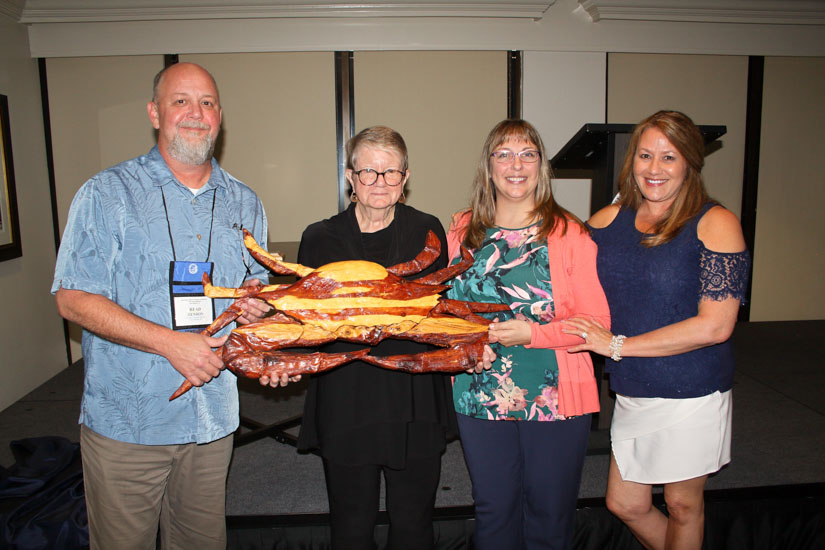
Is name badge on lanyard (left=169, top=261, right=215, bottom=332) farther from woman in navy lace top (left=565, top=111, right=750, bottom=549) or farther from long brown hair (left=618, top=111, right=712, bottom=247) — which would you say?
long brown hair (left=618, top=111, right=712, bottom=247)

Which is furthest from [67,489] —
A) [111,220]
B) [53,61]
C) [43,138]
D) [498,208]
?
[53,61]

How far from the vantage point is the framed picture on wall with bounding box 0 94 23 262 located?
3.76m

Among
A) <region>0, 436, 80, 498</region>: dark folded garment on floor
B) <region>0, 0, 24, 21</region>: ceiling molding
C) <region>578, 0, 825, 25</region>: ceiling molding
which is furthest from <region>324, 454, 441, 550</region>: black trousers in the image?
<region>0, 0, 24, 21</region>: ceiling molding

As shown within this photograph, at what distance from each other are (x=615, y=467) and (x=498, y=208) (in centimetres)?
107

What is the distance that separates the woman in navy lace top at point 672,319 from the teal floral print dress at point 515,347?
15 cm

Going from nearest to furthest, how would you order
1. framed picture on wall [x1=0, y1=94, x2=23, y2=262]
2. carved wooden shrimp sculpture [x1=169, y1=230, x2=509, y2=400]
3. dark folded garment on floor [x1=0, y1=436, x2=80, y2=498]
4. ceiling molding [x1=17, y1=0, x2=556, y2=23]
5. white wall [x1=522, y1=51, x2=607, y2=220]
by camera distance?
carved wooden shrimp sculpture [x1=169, y1=230, x2=509, y2=400] → dark folded garment on floor [x1=0, y1=436, x2=80, y2=498] → framed picture on wall [x1=0, y1=94, x2=23, y2=262] → ceiling molding [x1=17, y1=0, x2=556, y2=23] → white wall [x1=522, y1=51, x2=607, y2=220]

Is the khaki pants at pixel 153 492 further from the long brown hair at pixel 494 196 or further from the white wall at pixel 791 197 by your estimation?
the white wall at pixel 791 197

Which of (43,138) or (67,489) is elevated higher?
(43,138)

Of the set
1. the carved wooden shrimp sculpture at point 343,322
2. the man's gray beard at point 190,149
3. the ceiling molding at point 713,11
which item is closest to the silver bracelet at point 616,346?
the carved wooden shrimp sculpture at point 343,322

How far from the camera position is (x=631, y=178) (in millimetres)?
1821

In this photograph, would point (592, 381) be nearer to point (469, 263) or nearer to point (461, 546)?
point (469, 263)

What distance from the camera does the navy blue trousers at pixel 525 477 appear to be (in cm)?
163

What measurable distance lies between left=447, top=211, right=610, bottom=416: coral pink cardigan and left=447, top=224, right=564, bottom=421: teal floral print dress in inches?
1.1

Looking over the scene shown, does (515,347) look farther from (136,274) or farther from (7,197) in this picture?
(7,197)
